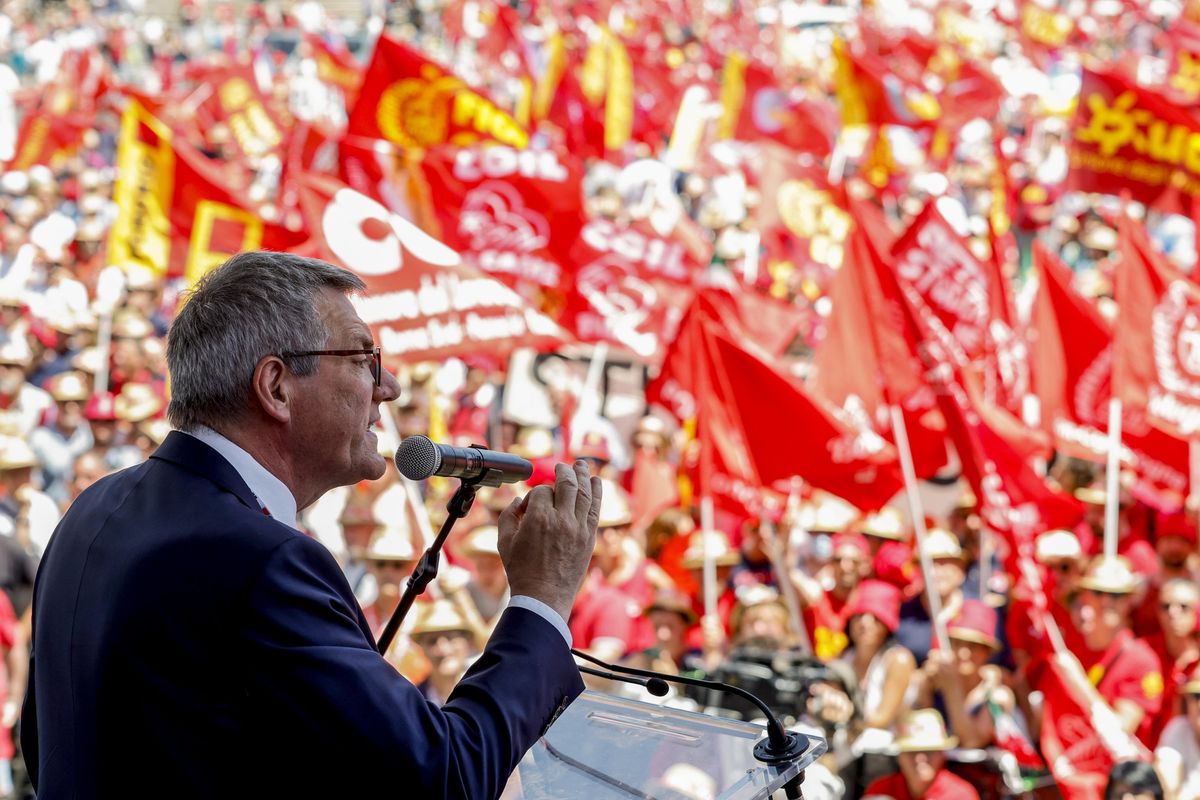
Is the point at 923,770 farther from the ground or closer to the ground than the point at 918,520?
closer to the ground

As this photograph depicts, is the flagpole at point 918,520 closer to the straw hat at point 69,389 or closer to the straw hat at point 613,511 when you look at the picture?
the straw hat at point 613,511

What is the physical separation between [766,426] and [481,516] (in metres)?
1.55

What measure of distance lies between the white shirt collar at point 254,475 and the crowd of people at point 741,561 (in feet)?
2.08

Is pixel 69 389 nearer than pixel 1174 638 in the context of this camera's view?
No

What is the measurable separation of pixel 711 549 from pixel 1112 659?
2003 mm

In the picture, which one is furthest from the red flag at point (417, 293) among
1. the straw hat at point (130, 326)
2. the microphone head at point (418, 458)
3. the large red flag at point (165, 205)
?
the microphone head at point (418, 458)

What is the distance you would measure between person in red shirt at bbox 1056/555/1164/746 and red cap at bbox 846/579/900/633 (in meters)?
0.77

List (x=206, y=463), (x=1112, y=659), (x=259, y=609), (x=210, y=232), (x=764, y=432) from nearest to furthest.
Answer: (x=259, y=609), (x=206, y=463), (x=1112, y=659), (x=764, y=432), (x=210, y=232)

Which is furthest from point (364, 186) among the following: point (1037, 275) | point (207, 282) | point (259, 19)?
point (259, 19)

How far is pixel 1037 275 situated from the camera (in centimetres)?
799

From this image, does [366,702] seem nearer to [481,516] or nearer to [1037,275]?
[481,516]

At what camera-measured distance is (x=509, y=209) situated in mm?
8977

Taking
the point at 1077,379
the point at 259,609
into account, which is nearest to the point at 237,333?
the point at 259,609

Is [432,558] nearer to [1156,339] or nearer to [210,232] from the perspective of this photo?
[1156,339]
